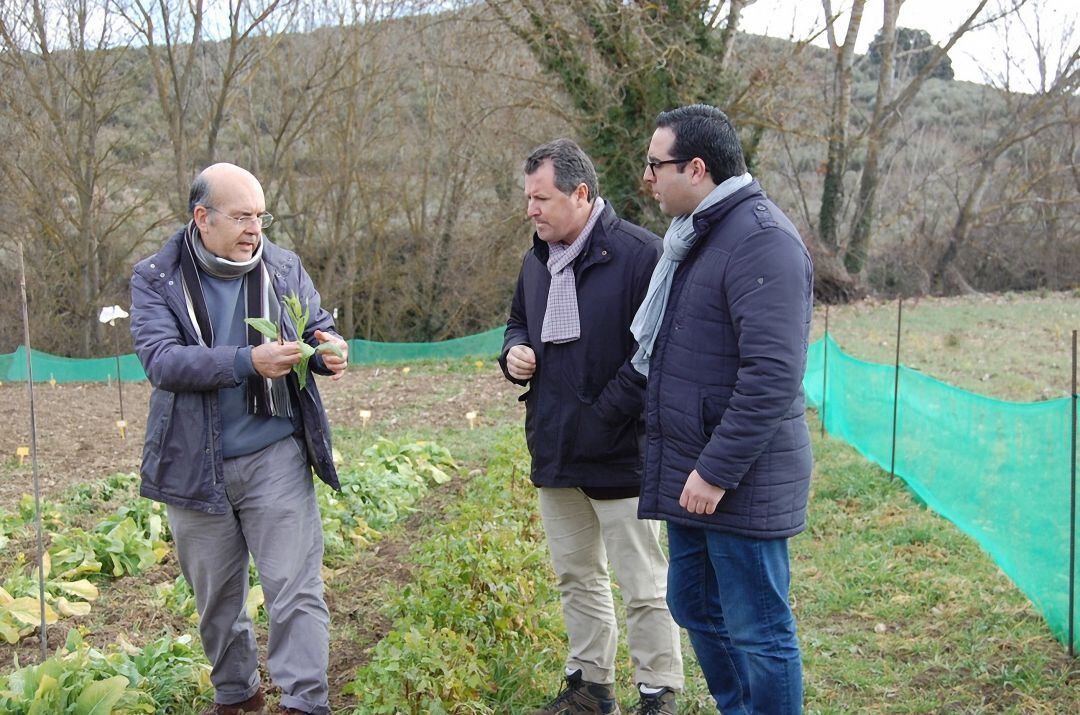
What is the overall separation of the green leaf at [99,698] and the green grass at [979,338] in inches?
364

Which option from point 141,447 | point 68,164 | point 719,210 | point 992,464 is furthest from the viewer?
point 68,164

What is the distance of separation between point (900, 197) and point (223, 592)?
96.1 ft

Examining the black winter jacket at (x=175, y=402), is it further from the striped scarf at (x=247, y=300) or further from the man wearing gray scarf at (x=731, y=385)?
the man wearing gray scarf at (x=731, y=385)

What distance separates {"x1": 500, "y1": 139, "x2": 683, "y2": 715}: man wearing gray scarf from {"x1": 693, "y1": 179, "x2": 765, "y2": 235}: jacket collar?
0.55 metres

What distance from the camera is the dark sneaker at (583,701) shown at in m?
3.43

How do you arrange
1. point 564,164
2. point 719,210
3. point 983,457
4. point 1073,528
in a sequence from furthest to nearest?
point 983,457 < point 1073,528 < point 564,164 < point 719,210

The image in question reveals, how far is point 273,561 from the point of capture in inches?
124

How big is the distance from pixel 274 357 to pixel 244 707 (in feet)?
4.25

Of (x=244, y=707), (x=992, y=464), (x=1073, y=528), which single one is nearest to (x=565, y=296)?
(x=244, y=707)

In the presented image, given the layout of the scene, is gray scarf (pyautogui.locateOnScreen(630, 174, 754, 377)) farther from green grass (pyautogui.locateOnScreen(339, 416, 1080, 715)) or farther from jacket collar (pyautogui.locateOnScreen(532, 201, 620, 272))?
green grass (pyautogui.locateOnScreen(339, 416, 1080, 715))

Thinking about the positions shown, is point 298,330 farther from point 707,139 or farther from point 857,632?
point 857,632

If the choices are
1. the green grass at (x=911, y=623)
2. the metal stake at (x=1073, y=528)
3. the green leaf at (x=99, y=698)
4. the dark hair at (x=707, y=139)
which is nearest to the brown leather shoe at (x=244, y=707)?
the green leaf at (x=99, y=698)

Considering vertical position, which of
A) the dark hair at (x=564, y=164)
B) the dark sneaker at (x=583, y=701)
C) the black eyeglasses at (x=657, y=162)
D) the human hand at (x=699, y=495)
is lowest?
the dark sneaker at (x=583, y=701)

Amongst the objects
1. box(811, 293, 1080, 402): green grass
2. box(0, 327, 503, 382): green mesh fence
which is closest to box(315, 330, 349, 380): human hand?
box(811, 293, 1080, 402): green grass
